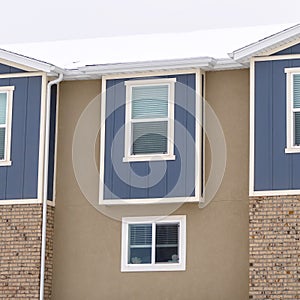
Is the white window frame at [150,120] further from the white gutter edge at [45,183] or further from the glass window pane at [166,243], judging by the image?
the white gutter edge at [45,183]

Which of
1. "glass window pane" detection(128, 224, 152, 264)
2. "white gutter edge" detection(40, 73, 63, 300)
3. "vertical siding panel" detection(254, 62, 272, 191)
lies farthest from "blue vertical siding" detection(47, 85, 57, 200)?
"vertical siding panel" detection(254, 62, 272, 191)

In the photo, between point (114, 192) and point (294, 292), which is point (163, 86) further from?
point (294, 292)

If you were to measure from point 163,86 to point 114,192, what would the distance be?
260cm

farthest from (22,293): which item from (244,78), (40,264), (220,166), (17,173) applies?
(244,78)

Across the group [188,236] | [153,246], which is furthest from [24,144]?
[188,236]

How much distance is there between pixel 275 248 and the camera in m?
23.8

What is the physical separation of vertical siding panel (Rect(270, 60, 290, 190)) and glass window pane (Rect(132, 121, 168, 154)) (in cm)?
256

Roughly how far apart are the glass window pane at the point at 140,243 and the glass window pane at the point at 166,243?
19 cm

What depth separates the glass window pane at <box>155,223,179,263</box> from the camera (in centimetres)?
2522

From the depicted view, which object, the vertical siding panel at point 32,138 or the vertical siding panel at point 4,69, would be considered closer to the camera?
the vertical siding panel at point 32,138

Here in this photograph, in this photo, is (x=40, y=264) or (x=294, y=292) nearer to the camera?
(x=294, y=292)

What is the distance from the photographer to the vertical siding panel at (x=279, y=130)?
78.9 feet

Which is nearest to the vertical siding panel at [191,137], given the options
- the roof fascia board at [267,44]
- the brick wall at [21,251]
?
the roof fascia board at [267,44]

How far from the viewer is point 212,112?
25469mm
